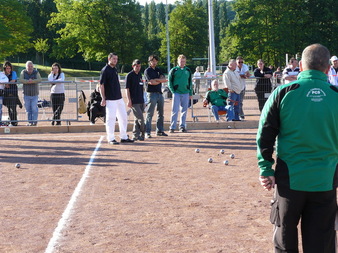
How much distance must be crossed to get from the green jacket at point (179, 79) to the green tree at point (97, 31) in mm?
57415

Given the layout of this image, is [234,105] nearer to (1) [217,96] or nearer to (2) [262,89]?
(1) [217,96]

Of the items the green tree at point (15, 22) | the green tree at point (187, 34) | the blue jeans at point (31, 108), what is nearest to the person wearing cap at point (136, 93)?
the blue jeans at point (31, 108)

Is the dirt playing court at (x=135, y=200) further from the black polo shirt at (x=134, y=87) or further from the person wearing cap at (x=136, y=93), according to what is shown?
the black polo shirt at (x=134, y=87)

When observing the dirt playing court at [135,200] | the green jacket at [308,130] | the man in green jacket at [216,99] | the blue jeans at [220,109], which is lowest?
the dirt playing court at [135,200]

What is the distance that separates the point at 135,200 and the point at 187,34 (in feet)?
264

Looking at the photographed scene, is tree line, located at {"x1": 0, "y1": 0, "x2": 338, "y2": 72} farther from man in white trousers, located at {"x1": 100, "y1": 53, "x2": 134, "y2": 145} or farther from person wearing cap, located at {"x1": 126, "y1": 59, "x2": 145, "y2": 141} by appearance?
man in white trousers, located at {"x1": 100, "y1": 53, "x2": 134, "y2": 145}

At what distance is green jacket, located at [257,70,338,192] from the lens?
3.76 m

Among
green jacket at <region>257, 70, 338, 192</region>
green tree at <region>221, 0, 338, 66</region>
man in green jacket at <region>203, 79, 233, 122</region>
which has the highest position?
green tree at <region>221, 0, 338, 66</region>

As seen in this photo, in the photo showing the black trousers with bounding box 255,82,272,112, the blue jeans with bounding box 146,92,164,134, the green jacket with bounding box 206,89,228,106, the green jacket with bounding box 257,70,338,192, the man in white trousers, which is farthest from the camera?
the black trousers with bounding box 255,82,272,112

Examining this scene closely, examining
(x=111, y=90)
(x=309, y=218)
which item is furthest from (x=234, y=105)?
(x=309, y=218)

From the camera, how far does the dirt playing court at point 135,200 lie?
5414 mm

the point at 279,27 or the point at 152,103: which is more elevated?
the point at 279,27

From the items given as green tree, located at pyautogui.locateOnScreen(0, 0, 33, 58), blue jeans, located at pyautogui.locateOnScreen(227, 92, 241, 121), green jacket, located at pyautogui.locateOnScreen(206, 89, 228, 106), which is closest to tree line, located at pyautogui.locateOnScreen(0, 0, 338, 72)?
green tree, located at pyautogui.locateOnScreen(0, 0, 33, 58)

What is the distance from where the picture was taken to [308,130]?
12.4ft
